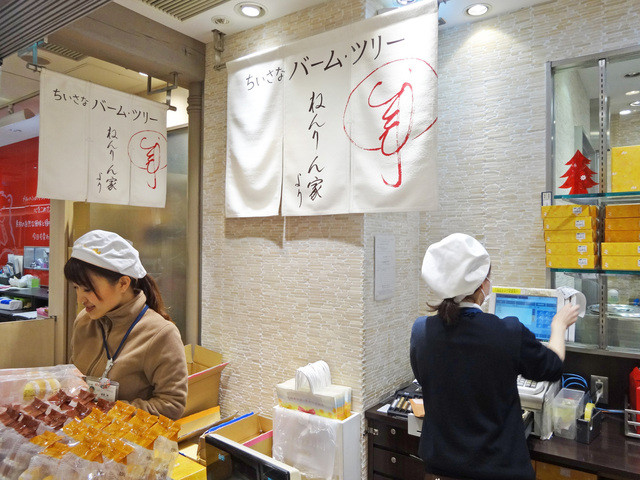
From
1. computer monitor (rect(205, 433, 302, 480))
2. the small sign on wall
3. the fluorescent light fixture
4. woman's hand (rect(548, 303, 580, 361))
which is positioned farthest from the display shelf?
the fluorescent light fixture

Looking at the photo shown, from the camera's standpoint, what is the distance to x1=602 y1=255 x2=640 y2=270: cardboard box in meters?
2.34

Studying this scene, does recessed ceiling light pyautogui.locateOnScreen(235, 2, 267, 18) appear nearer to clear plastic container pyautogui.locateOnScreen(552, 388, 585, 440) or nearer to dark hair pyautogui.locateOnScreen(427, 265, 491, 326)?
dark hair pyautogui.locateOnScreen(427, 265, 491, 326)

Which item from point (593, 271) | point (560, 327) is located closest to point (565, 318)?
point (560, 327)

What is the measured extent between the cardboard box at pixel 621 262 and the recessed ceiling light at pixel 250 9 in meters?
2.62

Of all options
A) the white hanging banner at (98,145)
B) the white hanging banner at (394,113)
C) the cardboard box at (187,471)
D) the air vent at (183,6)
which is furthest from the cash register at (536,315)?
the white hanging banner at (98,145)

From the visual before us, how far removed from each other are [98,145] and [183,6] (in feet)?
3.61

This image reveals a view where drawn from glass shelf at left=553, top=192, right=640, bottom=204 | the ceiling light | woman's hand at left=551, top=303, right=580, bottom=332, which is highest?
the ceiling light

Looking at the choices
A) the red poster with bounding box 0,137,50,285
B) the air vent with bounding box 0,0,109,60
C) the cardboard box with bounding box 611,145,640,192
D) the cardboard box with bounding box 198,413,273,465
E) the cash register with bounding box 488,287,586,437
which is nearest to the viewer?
the air vent with bounding box 0,0,109,60

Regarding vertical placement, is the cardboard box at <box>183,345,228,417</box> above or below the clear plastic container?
below

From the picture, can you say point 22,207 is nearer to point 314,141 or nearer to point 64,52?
point 64,52

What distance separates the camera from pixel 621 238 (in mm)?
2408

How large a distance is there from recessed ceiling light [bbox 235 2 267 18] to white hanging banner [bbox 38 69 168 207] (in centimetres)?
100

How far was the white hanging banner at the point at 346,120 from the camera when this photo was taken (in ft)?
8.38

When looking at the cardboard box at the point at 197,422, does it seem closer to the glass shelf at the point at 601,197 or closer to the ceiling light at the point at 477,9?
the glass shelf at the point at 601,197
